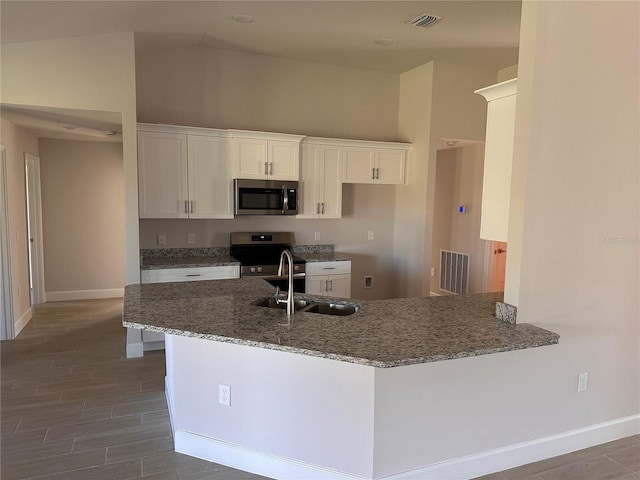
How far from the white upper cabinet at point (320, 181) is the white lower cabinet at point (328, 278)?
0.61m

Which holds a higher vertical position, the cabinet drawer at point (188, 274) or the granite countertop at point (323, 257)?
the granite countertop at point (323, 257)

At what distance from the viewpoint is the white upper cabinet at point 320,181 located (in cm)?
498

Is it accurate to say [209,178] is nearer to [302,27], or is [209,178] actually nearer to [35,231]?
[302,27]

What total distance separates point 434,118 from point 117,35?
3447 mm

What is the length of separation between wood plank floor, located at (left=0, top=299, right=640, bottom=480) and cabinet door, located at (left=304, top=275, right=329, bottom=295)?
1.66 m

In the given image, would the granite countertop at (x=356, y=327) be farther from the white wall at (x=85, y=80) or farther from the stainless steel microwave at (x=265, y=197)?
the stainless steel microwave at (x=265, y=197)

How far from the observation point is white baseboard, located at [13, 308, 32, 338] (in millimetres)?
4730

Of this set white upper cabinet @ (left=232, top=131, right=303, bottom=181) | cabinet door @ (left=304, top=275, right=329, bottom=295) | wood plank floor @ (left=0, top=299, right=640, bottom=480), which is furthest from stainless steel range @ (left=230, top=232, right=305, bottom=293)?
wood plank floor @ (left=0, top=299, right=640, bottom=480)

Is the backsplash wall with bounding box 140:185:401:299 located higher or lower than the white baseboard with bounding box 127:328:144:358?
higher

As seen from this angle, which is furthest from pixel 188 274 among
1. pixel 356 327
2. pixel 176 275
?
pixel 356 327

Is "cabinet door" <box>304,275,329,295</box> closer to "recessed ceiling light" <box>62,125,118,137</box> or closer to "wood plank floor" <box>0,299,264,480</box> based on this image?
"wood plank floor" <box>0,299,264,480</box>

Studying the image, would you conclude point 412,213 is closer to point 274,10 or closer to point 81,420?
point 274,10

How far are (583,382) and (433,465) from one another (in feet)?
3.88

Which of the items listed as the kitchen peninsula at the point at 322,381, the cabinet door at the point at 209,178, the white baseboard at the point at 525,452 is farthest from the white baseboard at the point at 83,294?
the white baseboard at the point at 525,452
